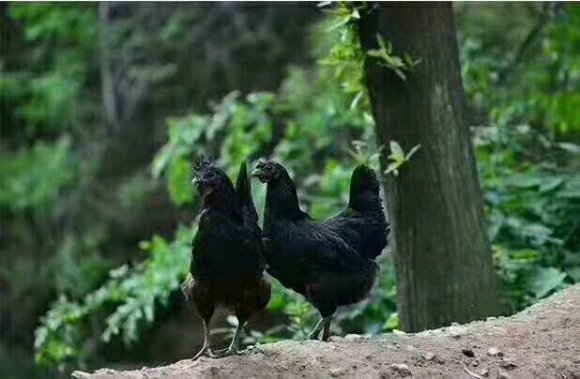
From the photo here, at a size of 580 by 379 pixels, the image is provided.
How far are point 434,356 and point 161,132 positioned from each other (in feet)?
31.1

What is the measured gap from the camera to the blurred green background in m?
7.98

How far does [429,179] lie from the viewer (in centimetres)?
584

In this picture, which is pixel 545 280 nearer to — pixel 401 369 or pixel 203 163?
pixel 401 369

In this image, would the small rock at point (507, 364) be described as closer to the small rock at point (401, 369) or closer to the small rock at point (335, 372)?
the small rock at point (401, 369)

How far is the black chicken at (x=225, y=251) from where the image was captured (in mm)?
4043

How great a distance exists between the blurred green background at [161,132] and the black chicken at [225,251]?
3.19 meters

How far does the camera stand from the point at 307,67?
12.9m

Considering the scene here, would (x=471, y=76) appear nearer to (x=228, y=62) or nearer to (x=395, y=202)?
(x=395, y=202)

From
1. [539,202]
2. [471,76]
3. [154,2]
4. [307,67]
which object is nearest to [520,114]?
[471,76]

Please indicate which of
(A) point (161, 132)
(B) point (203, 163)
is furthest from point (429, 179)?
(A) point (161, 132)

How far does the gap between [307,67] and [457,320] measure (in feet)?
24.1

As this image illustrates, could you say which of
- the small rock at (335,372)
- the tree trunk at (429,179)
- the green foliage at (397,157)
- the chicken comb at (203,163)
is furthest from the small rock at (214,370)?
the tree trunk at (429,179)

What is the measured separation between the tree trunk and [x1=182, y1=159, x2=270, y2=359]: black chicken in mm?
1850

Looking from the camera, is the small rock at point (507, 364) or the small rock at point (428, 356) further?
the small rock at point (507, 364)
